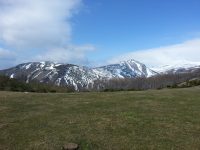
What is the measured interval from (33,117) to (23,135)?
13.7 ft

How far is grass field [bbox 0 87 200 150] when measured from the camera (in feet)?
71.1

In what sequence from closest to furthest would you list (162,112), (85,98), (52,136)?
1. (52,136)
2. (162,112)
3. (85,98)

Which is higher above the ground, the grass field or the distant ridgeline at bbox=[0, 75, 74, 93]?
the distant ridgeline at bbox=[0, 75, 74, 93]

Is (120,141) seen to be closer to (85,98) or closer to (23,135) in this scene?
(23,135)

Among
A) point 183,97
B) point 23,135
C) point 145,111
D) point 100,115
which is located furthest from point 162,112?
point 23,135

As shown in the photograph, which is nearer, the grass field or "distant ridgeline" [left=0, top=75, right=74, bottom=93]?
the grass field

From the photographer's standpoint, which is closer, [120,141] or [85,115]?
[120,141]

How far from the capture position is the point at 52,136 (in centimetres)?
2272

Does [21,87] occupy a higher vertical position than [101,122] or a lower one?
higher

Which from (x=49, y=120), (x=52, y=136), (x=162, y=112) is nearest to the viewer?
(x=52, y=136)

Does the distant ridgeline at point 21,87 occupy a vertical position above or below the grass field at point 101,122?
above

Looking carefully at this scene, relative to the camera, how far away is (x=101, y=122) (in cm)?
2545

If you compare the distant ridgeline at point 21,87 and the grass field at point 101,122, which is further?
the distant ridgeline at point 21,87

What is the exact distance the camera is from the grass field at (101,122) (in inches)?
853
